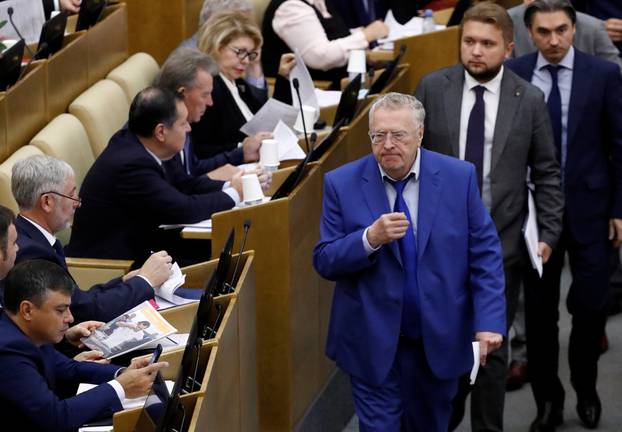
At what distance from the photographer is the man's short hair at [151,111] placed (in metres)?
4.74

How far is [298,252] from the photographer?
15.2 ft

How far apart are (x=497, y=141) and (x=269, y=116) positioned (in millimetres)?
1399

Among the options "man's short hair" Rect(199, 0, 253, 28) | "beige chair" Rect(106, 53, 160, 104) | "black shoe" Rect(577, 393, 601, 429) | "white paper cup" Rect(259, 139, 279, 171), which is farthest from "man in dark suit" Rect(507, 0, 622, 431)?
"beige chair" Rect(106, 53, 160, 104)

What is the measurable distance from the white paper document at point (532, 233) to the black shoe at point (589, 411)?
757 millimetres

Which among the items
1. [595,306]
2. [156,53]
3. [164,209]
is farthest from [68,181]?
[156,53]

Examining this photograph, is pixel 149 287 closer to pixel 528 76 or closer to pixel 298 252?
pixel 298 252

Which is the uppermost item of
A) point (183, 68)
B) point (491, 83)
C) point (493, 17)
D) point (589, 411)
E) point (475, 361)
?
point (493, 17)

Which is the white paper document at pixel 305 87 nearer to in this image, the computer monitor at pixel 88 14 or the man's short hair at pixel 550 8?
the computer monitor at pixel 88 14

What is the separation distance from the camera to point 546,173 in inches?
182

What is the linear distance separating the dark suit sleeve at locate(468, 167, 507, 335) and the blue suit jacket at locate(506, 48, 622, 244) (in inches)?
38.8

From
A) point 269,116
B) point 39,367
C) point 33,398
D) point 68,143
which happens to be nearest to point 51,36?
point 68,143

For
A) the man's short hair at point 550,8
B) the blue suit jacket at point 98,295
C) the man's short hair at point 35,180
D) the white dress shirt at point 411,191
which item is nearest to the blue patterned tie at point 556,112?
the man's short hair at point 550,8

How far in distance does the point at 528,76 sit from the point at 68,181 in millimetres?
1809

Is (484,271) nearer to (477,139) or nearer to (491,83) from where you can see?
(477,139)
